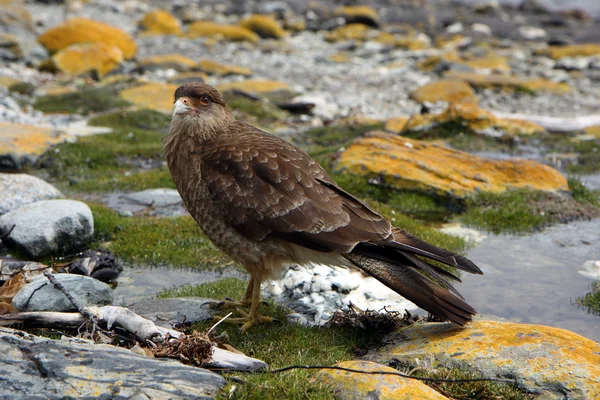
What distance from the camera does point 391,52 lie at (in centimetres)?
3625

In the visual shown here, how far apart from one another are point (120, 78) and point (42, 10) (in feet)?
73.6

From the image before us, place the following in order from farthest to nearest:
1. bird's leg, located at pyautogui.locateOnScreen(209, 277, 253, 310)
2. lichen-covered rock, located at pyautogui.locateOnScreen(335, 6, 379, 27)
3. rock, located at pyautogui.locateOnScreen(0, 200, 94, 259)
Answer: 1. lichen-covered rock, located at pyautogui.locateOnScreen(335, 6, 379, 27)
2. rock, located at pyautogui.locateOnScreen(0, 200, 94, 259)
3. bird's leg, located at pyautogui.locateOnScreen(209, 277, 253, 310)

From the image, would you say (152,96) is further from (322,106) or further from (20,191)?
(20,191)

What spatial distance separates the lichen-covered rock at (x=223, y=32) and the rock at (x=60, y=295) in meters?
33.2

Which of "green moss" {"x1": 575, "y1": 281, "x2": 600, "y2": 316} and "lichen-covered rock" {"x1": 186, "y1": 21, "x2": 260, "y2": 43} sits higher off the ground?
"green moss" {"x1": 575, "y1": 281, "x2": 600, "y2": 316}

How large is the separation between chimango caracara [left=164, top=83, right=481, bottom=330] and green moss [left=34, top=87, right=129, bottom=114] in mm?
13480

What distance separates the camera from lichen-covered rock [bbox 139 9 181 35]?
40.5 meters

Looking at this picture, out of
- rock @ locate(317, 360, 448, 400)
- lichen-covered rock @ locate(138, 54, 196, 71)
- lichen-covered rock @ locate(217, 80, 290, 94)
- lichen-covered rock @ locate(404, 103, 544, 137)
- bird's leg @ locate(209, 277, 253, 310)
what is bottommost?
lichen-covered rock @ locate(138, 54, 196, 71)

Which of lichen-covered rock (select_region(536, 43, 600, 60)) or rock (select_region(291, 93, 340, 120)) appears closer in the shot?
rock (select_region(291, 93, 340, 120))

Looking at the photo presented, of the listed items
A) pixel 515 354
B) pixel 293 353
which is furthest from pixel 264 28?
pixel 515 354

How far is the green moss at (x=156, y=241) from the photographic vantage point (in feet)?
30.9

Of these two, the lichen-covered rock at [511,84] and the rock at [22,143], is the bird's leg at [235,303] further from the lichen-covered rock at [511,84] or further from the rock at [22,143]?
the lichen-covered rock at [511,84]

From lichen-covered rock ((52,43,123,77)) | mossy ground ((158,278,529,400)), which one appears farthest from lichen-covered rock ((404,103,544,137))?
lichen-covered rock ((52,43,123,77))

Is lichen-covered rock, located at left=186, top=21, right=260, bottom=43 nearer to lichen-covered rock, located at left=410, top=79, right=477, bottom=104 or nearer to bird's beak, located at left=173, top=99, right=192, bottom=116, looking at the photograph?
lichen-covered rock, located at left=410, top=79, right=477, bottom=104
